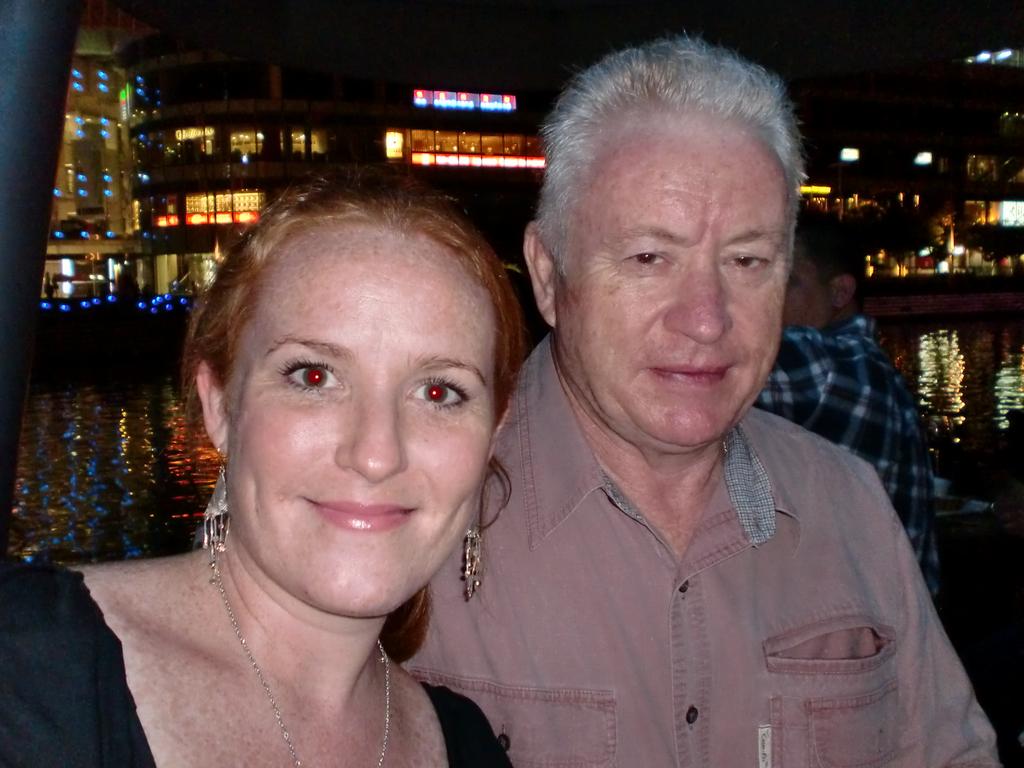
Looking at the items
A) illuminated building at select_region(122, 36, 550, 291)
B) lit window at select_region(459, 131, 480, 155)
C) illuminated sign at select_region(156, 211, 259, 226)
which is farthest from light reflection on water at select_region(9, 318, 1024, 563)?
lit window at select_region(459, 131, 480, 155)

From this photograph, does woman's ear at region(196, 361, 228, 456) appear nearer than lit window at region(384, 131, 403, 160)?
Yes

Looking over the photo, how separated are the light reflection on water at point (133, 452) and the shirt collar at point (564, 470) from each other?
4992mm

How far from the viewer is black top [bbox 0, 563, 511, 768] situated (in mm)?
1347

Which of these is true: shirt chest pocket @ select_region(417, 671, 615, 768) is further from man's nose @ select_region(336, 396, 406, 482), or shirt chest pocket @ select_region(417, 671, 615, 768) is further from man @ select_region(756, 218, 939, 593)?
man @ select_region(756, 218, 939, 593)

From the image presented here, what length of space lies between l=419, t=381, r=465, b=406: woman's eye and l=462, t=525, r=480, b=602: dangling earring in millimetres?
417

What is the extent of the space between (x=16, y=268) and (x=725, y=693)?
5.59ft

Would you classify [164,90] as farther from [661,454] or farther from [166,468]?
[661,454]

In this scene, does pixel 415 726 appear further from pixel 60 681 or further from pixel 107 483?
pixel 107 483

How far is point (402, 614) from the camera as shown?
227 centimetres

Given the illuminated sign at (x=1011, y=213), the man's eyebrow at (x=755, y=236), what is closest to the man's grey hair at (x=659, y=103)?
the man's eyebrow at (x=755, y=236)

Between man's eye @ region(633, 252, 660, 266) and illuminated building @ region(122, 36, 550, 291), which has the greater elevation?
illuminated building @ region(122, 36, 550, 291)

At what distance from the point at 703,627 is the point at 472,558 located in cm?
57

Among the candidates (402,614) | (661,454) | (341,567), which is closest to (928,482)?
(661,454)

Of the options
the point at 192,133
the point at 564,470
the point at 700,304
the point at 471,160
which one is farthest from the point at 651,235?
the point at 192,133
